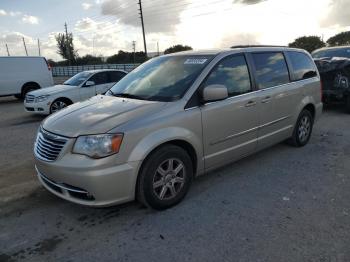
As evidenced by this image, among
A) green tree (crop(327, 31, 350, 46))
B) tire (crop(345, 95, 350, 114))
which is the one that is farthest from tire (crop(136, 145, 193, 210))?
green tree (crop(327, 31, 350, 46))

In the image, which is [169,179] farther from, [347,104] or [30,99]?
[30,99]

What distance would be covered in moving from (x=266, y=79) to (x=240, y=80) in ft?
1.99

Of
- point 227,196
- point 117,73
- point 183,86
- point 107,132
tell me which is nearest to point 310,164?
point 227,196

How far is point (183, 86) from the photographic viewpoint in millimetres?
3912

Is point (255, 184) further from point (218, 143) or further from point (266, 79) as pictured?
point (266, 79)

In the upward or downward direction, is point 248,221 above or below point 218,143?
below

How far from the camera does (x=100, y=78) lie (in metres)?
11.1

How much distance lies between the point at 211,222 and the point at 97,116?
1.65m

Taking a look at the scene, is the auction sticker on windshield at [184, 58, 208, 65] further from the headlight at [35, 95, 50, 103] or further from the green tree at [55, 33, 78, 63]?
the green tree at [55, 33, 78, 63]

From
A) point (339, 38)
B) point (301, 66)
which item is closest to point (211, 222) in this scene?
point (301, 66)

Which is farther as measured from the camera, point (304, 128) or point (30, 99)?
point (30, 99)

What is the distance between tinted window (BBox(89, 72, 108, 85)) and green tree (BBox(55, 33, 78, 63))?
54.2 metres

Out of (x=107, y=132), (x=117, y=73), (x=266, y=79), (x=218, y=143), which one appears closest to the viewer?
(x=107, y=132)

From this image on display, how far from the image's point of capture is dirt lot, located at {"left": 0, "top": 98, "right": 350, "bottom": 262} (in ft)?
9.62
